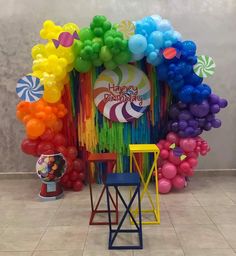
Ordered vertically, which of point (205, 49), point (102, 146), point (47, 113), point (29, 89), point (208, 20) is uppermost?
point (208, 20)

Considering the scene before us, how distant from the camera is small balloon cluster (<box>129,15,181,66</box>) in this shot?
11.1ft

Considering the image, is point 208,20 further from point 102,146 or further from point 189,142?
point 102,146

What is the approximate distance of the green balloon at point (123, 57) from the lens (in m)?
3.47

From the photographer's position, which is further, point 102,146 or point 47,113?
point 102,146

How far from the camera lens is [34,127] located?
11.1 ft

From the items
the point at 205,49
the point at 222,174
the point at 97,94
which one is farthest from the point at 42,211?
the point at 205,49

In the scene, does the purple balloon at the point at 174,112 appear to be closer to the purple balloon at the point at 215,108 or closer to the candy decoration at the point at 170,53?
the purple balloon at the point at 215,108

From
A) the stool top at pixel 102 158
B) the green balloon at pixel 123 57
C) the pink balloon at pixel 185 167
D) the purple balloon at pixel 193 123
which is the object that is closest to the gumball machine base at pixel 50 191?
the stool top at pixel 102 158

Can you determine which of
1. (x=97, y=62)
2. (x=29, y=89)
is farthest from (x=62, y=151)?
(x=97, y=62)

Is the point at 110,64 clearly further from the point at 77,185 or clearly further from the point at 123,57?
the point at 77,185

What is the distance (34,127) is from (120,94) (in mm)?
1138

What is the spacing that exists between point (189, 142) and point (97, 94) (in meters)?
1.25

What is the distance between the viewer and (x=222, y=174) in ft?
14.5

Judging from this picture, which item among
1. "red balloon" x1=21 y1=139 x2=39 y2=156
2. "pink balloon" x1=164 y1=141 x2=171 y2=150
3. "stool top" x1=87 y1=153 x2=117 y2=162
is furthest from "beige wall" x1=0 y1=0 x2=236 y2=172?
"stool top" x1=87 y1=153 x2=117 y2=162
